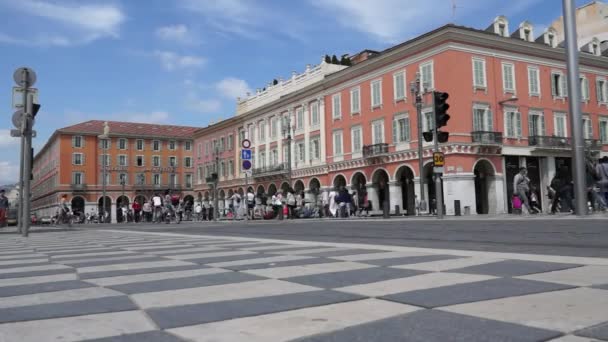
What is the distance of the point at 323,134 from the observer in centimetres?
4909

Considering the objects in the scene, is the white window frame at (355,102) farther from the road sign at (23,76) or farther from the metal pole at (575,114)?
the road sign at (23,76)

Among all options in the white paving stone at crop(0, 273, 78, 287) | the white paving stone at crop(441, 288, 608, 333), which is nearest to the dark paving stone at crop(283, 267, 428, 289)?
the white paving stone at crop(441, 288, 608, 333)

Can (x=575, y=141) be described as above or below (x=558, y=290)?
above

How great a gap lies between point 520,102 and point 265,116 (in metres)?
27.0

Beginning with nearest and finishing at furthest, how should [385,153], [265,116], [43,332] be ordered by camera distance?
[43,332] → [385,153] → [265,116]

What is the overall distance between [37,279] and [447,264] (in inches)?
143

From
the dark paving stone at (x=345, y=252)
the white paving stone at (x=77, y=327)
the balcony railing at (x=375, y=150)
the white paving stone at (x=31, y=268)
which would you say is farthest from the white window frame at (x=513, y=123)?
the white paving stone at (x=77, y=327)

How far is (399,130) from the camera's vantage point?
1597 inches

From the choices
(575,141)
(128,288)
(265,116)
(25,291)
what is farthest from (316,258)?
(265,116)

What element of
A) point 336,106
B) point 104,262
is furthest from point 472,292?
point 336,106

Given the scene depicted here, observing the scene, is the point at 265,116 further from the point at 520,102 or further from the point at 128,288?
the point at 128,288

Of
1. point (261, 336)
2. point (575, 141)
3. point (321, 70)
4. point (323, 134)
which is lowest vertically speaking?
Answer: point (261, 336)

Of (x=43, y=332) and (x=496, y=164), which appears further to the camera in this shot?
(x=496, y=164)

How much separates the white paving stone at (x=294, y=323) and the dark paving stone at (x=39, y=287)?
193 cm
